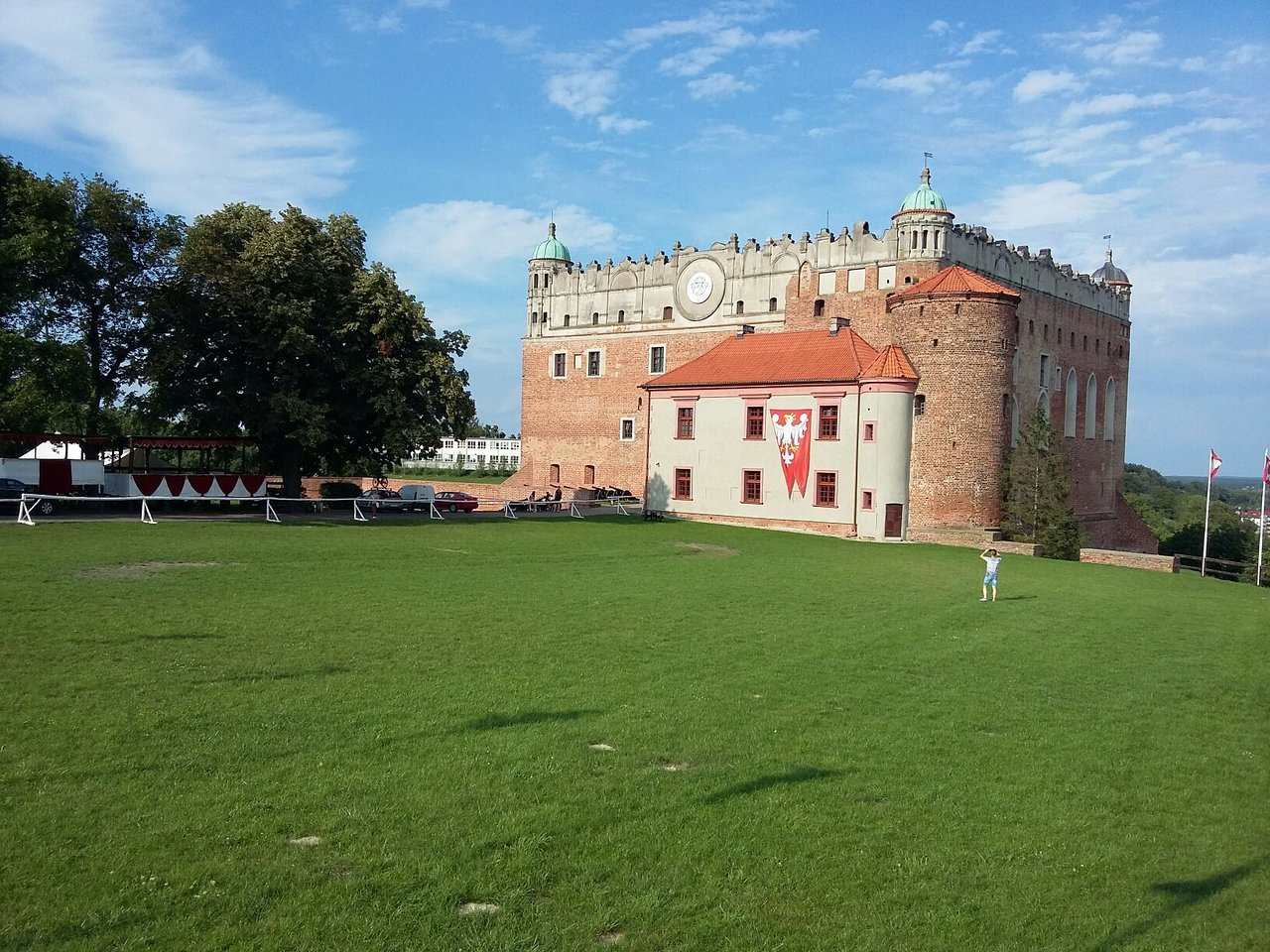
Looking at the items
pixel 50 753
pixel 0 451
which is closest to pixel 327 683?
pixel 50 753

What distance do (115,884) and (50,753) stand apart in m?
2.53

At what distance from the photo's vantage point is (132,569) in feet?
60.5

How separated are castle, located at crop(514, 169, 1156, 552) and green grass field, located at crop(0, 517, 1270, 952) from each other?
80.0 feet

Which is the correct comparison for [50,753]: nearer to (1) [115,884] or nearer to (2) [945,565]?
(1) [115,884]

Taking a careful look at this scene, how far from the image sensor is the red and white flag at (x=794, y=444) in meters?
42.5

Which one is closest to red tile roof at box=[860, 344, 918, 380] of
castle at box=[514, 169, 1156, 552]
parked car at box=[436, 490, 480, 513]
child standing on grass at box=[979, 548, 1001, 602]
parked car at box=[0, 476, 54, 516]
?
castle at box=[514, 169, 1156, 552]

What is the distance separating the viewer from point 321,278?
110 ft

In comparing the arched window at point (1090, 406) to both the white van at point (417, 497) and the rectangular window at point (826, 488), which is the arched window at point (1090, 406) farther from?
the white van at point (417, 497)

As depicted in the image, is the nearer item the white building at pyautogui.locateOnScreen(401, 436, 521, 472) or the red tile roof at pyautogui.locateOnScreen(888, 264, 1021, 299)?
the red tile roof at pyautogui.locateOnScreen(888, 264, 1021, 299)

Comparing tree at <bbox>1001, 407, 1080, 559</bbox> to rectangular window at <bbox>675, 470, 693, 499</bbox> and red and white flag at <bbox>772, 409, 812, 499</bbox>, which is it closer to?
red and white flag at <bbox>772, 409, 812, 499</bbox>

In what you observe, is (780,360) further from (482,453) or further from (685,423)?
(482,453)

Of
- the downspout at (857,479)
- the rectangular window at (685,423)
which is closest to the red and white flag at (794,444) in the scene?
the downspout at (857,479)

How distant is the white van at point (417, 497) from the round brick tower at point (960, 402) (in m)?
20.6

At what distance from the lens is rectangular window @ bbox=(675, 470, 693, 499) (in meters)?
46.4
